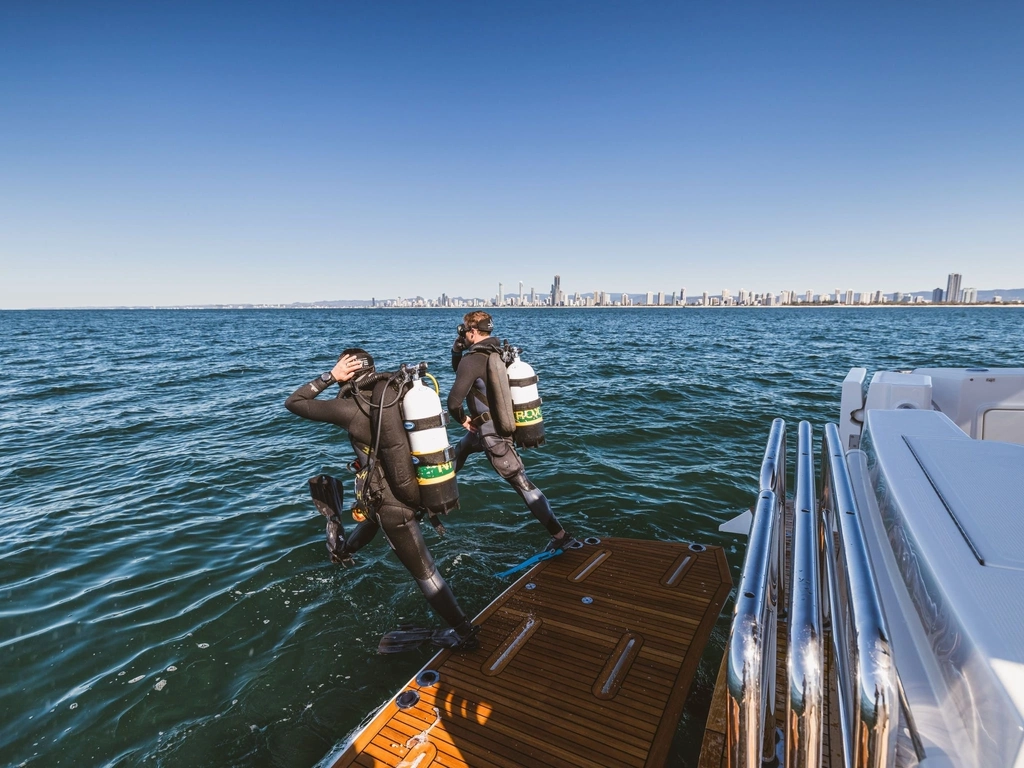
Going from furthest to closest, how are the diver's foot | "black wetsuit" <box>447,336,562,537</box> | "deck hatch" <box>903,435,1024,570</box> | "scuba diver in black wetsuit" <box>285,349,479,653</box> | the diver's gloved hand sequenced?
the diver's foot → the diver's gloved hand → "black wetsuit" <box>447,336,562,537</box> → "scuba diver in black wetsuit" <box>285,349,479,653</box> → "deck hatch" <box>903,435,1024,570</box>

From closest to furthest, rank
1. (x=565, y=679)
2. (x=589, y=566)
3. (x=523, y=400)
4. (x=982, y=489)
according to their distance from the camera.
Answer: (x=982, y=489)
(x=565, y=679)
(x=589, y=566)
(x=523, y=400)

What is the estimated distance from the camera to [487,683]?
3969 mm

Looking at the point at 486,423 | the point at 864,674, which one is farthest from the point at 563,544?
the point at 864,674

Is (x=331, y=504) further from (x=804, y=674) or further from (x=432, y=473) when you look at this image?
(x=804, y=674)

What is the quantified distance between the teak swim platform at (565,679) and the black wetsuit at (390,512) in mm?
476

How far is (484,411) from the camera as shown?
6.10 metres

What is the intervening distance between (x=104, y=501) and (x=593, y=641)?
28.5ft

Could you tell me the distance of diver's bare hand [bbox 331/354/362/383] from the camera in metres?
4.23

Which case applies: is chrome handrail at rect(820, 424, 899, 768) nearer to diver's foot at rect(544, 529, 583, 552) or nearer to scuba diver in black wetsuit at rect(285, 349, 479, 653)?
scuba diver in black wetsuit at rect(285, 349, 479, 653)

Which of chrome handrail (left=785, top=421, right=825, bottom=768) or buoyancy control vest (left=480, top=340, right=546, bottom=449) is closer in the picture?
chrome handrail (left=785, top=421, right=825, bottom=768)

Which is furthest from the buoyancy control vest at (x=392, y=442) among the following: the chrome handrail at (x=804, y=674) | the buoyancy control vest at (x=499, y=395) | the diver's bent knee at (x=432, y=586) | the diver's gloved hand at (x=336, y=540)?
the chrome handrail at (x=804, y=674)

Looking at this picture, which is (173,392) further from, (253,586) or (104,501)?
(253,586)

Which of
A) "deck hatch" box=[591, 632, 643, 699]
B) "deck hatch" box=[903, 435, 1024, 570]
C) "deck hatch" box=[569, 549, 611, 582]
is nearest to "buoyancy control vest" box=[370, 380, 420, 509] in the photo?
"deck hatch" box=[591, 632, 643, 699]

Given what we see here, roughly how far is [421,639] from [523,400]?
8.97 feet
